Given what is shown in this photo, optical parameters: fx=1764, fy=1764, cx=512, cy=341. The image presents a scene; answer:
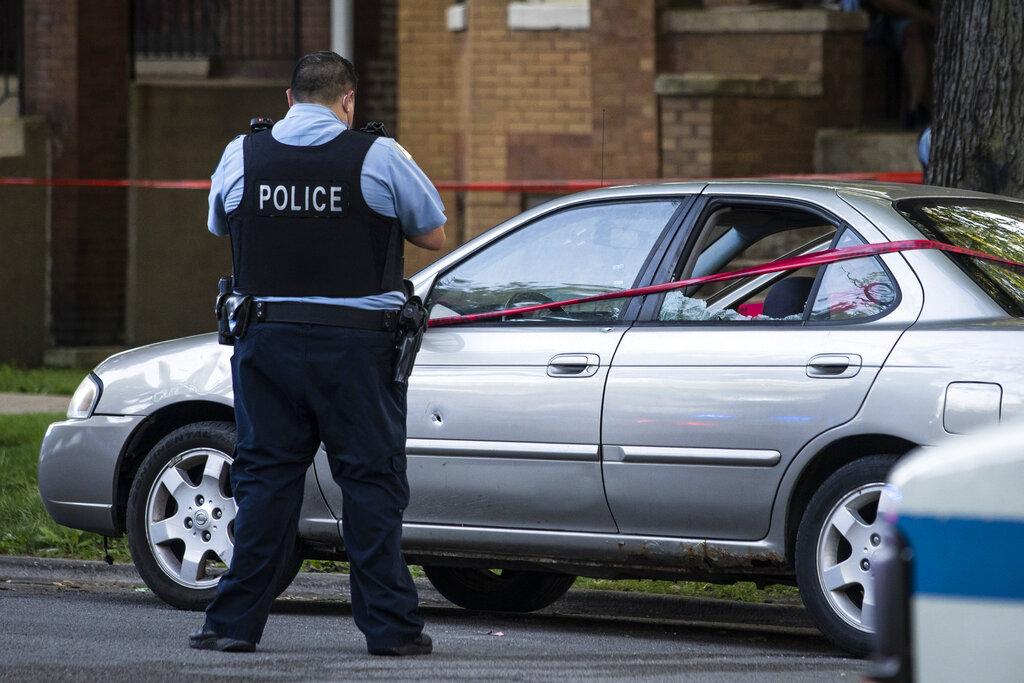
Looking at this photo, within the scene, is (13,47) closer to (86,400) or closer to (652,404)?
(86,400)

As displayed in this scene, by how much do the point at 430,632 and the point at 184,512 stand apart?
3.26 ft

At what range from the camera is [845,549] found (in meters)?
5.36

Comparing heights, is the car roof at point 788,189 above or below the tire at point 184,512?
above

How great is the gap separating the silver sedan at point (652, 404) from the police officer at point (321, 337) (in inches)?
25.9

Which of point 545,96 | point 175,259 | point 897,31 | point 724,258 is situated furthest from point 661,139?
point 724,258

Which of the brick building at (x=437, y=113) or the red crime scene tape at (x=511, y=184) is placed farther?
the brick building at (x=437, y=113)

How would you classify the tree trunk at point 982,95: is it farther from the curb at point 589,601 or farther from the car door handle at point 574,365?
the car door handle at point 574,365

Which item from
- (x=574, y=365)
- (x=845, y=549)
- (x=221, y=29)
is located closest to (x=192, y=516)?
(x=574, y=365)

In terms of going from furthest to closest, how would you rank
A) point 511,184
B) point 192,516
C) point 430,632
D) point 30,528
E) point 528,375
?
point 511,184 → point 30,528 → point 192,516 → point 430,632 → point 528,375

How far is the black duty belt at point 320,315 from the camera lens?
516 cm

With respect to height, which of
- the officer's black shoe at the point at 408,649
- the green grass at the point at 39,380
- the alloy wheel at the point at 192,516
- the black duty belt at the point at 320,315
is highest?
the black duty belt at the point at 320,315

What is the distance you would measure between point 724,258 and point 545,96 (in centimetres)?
809

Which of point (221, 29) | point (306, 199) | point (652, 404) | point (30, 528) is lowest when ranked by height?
point (30, 528)

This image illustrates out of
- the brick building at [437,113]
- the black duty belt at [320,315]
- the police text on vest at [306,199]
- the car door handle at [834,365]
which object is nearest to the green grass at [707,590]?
the car door handle at [834,365]
